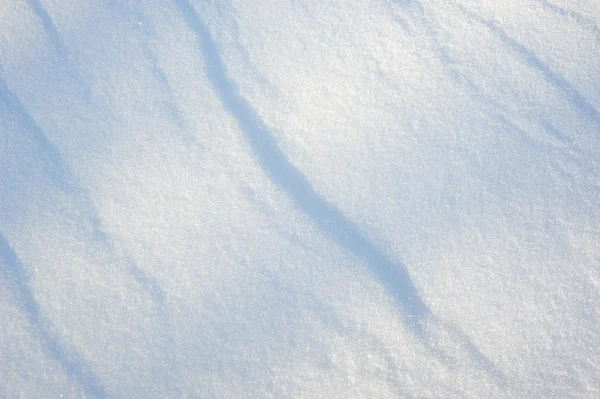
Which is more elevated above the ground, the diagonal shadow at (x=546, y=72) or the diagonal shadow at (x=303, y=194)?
the diagonal shadow at (x=546, y=72)

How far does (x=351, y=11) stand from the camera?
129 cm

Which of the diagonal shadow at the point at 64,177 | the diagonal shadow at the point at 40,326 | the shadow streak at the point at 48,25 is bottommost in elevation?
the diagonal shadow at the point at 40,326

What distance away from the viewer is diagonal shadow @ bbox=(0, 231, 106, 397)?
916 millimetres

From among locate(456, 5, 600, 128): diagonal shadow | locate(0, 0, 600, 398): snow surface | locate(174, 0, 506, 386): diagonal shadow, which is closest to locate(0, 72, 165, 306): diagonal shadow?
locate(0, 0, 600, 398): snow surface

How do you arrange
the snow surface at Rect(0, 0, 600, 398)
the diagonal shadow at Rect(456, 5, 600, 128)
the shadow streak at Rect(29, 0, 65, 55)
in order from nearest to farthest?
the snow surface at Rect(0, 0, 600, 398) < the diagonal shadow at Rect(456, 5, 600, 128) < the shadow streak at Rect(29, 0, 65, 55)

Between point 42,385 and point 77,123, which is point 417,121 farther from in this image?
point 42,385

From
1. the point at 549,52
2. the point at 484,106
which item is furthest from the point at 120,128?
the point at 549,52

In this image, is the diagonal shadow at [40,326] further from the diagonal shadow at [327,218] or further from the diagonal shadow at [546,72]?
the diagonal shadow at [546,72]

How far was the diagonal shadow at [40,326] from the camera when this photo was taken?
0.92 metres

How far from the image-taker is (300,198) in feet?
3.52

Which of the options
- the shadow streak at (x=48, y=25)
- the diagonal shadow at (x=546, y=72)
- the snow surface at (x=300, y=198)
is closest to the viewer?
the snow surface at (x=300, y=198)

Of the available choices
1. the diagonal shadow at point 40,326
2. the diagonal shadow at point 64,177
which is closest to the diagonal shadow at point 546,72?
the diagonal shadow at point 64,177

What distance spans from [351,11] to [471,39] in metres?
0.33

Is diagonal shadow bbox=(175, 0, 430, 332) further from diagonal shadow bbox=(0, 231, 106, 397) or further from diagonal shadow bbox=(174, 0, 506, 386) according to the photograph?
diagonal shadow bbox=(0, 231, 106, 397)
